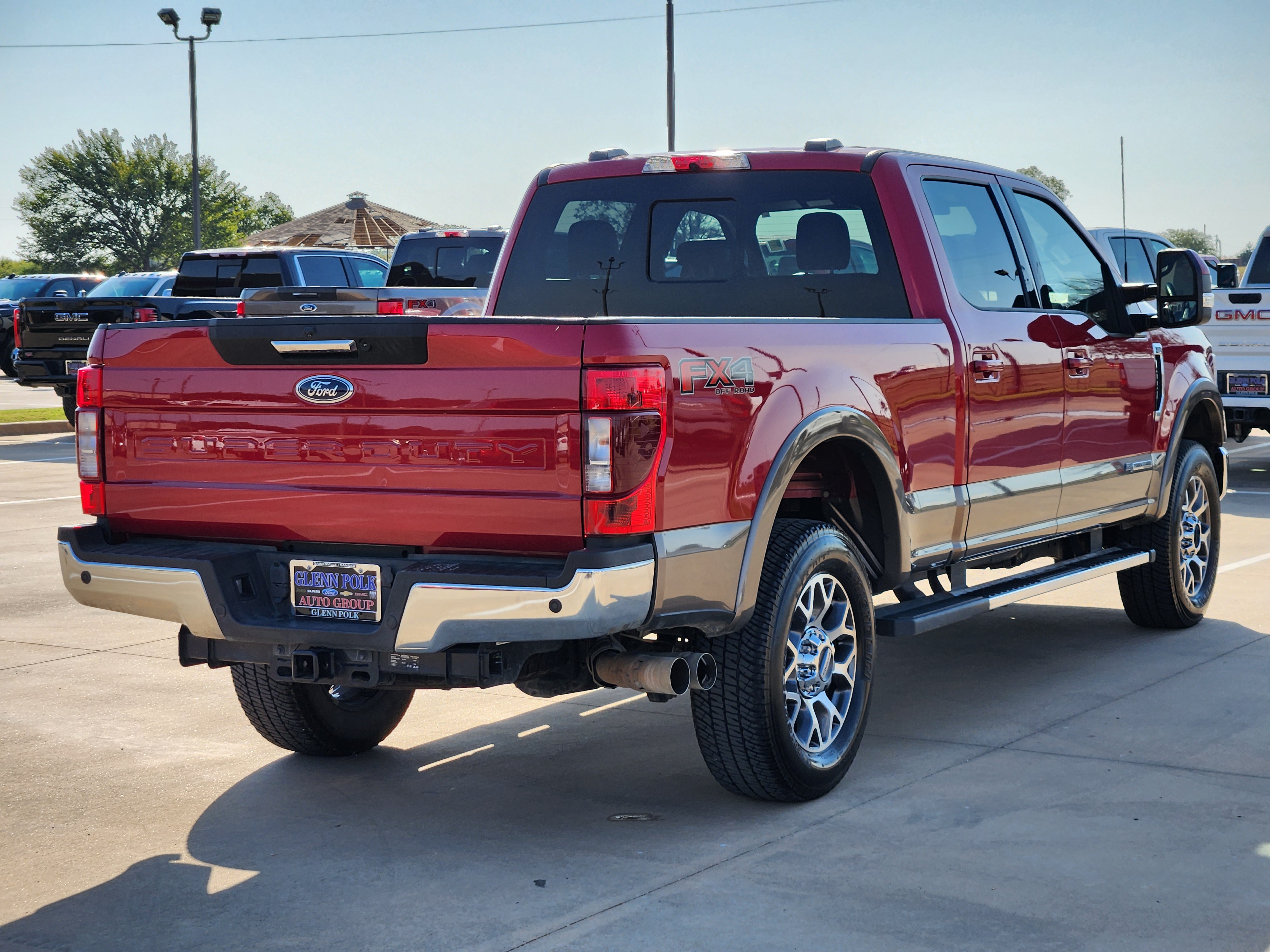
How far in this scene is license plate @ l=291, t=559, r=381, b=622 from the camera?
4.30 meters

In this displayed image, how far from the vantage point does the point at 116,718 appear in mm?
6055

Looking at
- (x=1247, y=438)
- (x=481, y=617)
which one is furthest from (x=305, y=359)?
(x=1247, y=438)

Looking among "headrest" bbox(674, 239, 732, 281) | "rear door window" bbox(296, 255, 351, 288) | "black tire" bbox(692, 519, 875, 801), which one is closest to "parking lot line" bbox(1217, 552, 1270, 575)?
"headrest" bbox(674, 239, 732, 281)

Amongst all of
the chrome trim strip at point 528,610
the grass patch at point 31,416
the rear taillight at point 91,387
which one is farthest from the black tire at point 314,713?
the grass patch at point 31,416

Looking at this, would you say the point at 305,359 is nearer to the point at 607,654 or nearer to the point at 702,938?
the point at 607,654

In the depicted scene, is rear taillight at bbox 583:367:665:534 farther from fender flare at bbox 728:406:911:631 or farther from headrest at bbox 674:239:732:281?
headrest at bbox 674:239:732:281

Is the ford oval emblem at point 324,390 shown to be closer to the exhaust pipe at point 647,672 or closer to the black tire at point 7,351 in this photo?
the exhaust pipe at point 647,672

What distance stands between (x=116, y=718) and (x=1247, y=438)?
16.2 metres

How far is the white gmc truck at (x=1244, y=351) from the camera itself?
13539 mm

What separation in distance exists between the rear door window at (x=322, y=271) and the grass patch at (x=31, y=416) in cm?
456

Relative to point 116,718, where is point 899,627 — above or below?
above

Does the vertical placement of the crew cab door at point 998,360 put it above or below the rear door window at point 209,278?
below

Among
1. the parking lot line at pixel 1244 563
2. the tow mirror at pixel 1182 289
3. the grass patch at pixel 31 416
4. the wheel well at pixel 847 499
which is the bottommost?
the parking lot line at pixel 1244 563

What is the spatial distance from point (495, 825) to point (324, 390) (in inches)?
56.2
